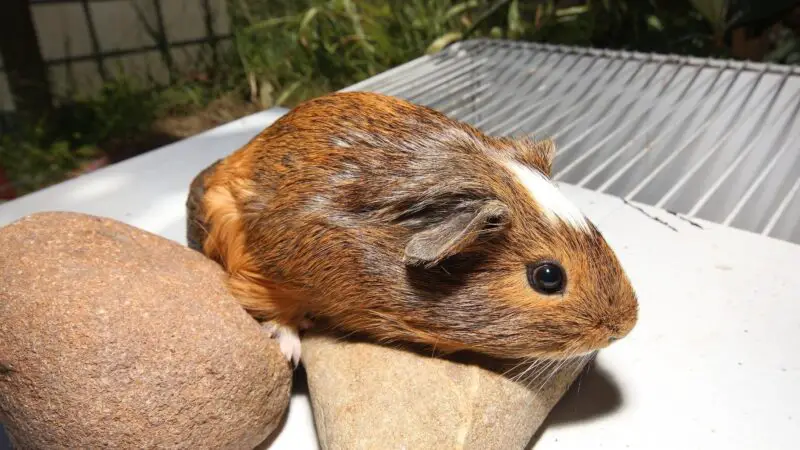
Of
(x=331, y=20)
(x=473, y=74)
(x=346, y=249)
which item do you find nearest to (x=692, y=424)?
(x=346, y=249)

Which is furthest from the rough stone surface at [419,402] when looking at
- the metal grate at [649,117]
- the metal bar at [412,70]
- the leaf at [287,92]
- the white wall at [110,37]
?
the leaf at [287,92]

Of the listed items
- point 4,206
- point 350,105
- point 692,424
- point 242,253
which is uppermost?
point 350,105

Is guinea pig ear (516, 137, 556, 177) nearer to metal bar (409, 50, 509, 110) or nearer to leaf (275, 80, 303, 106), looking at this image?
metal bar (409, 50, 509, 110)

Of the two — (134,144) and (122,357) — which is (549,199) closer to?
(122,357)

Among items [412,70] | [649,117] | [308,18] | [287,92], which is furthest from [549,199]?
[308,18]

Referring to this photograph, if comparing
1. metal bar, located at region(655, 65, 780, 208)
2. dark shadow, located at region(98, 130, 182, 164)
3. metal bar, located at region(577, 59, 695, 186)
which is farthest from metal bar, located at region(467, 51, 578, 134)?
dark shadow, located at region(98, 130, 182, 164)

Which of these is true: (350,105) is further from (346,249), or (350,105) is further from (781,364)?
(781,364)
